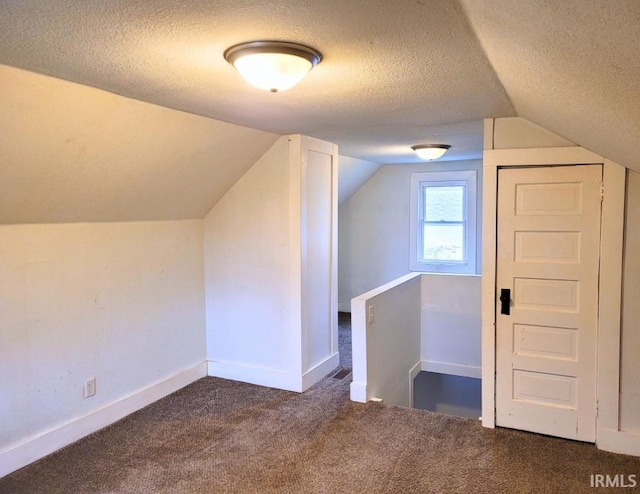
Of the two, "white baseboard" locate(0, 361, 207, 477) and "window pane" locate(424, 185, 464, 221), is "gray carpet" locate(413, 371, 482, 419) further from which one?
"white baseboard" locate(0, 361, 207, 477)

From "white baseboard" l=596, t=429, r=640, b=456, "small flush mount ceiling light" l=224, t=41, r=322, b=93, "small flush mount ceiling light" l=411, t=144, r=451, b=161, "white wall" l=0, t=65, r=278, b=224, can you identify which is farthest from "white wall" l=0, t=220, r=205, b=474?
"white baseboard" l=596, t=429, r=640, b=456

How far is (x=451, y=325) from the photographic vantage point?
4941 mm

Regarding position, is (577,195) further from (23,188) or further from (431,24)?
(23,188)

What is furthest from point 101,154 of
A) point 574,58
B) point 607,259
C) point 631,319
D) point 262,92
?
point 631,319

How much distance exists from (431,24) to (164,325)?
3.13m

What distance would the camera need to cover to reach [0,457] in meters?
2.71

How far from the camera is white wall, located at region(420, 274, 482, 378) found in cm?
484

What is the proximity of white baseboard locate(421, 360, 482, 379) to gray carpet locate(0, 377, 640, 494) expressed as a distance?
1493 millimetres

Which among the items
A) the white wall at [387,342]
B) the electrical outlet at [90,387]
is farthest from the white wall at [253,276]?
the electrical outlet at [90,387]

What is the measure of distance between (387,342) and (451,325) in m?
1.06

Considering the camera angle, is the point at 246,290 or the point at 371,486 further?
the point at 246,290

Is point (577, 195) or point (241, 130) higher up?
point (241, 130)

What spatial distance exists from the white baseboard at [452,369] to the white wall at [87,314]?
7.74 ft

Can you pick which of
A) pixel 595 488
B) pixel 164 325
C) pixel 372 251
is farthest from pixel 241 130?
pixel 372 251
